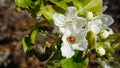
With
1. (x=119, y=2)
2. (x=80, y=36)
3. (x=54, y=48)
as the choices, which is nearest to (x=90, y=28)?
(x=80, y=36)

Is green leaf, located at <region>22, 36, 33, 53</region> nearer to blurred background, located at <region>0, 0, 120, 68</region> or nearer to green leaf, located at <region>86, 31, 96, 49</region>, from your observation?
green leaf, located at <region>86, 31, 96, 49</region>

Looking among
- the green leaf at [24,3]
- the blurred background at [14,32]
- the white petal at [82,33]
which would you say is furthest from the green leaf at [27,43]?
the blurred background at [14,32]

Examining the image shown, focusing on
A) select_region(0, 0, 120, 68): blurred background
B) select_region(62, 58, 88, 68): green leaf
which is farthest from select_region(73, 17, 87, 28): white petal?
select_region(0, 0, 120, 68): blurred background

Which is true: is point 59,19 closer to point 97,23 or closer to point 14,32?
point 97,23

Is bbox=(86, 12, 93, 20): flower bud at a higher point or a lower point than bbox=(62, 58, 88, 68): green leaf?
higher

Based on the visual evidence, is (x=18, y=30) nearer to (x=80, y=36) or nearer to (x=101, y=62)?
(x=101, y=62)

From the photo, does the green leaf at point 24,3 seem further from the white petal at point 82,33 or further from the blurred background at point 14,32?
the blurred background at point 14,32

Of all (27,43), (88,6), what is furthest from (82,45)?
(27,43)
